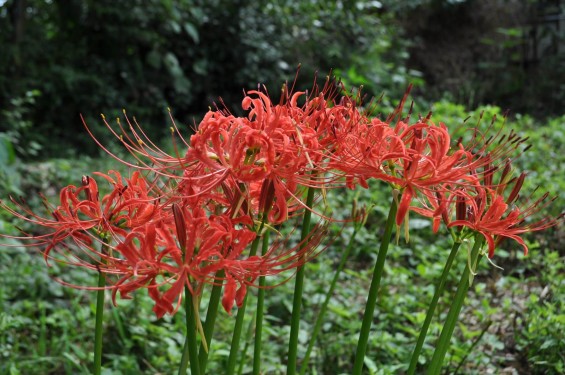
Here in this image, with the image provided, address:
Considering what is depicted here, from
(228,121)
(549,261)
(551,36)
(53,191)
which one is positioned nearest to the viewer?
(228,121)

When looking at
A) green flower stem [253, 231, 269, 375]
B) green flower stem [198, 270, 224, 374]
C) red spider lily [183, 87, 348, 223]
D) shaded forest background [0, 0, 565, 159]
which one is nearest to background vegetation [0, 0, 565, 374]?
shaded forest background [0, 0, 565, 159]

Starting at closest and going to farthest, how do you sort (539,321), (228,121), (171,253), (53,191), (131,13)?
(171,253) → (228,121) → (539,321) → (53,191) → (131,13)

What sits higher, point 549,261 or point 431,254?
point 549,261

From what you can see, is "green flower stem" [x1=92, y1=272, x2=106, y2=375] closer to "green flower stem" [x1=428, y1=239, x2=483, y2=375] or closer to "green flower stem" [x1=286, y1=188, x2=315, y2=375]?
"green flower stem" [x1=286, y1=188, x2=315, y2=375]

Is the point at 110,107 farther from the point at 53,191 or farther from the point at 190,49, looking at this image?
the point at 53,191

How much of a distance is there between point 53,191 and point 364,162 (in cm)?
424

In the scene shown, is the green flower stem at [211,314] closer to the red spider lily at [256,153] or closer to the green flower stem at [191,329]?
the green flower stem at [191,329]

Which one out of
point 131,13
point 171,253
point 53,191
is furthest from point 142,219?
point 131,13

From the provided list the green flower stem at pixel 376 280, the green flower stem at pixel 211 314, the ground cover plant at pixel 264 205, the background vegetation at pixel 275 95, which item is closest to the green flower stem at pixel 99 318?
the ground cover plant at pixel 264 205

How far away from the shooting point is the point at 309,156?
3.95ft

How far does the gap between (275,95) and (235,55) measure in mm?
672

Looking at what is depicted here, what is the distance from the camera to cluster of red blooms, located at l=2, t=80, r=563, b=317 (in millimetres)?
1039

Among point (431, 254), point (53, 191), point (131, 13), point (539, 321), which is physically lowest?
point (53, 191)

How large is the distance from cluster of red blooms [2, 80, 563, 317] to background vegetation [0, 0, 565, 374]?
71 centimetres
